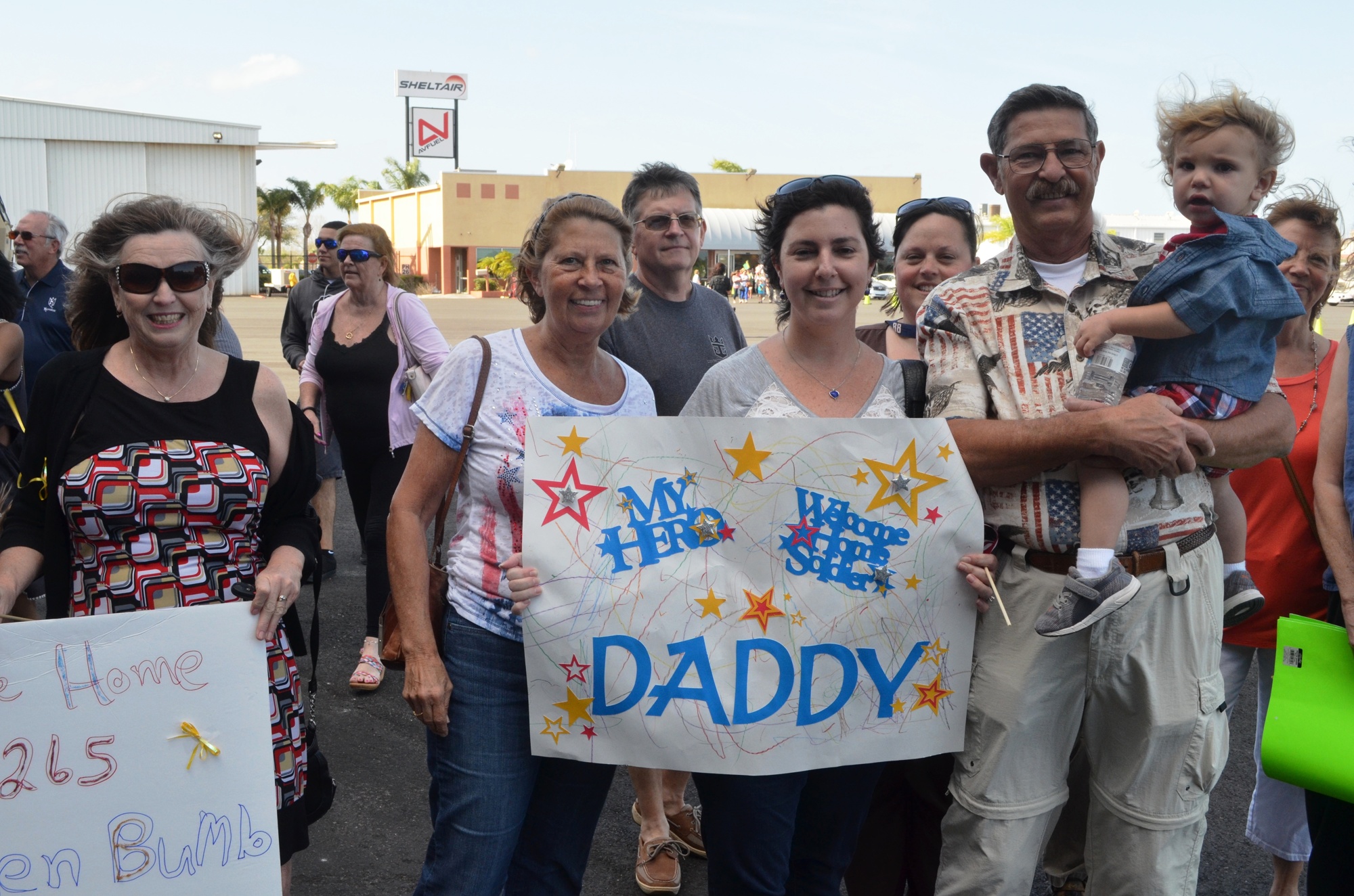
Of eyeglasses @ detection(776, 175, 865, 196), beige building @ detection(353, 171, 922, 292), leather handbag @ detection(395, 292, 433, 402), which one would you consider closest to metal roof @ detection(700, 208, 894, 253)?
Answer: beige building @ detection(353, 171, 922, 292)

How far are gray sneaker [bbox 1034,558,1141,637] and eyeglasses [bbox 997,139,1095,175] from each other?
3.01 ft

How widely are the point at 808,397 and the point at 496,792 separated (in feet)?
3.81

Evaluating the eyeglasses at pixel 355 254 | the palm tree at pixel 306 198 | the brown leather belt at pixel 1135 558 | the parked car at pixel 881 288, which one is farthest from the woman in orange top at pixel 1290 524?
the palm tree at pixel 306 198

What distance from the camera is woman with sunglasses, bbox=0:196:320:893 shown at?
2371 millimetres

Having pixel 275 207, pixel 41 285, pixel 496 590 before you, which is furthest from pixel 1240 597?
pixel 275 207

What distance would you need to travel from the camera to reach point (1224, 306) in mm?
2330

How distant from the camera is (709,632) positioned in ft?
7.92

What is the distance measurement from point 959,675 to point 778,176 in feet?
191

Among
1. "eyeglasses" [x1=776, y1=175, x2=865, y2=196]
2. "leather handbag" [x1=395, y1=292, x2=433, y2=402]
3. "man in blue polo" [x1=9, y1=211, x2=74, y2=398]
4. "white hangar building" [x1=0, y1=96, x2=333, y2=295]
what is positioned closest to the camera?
"eyeglasses" [x1=776, y1=175, x2=865, y2=196]

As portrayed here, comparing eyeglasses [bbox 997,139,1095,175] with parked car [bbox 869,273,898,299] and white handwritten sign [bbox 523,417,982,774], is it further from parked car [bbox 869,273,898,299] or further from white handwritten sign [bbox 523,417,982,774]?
parked car [bbox 869,273,898,299]

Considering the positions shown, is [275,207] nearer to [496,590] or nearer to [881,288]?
[881,288]

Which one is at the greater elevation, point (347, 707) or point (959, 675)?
point (959, 675)

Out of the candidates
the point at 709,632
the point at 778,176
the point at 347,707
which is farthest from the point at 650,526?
the point at 778,176

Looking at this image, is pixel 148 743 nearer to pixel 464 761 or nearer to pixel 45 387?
pixel 464 761
